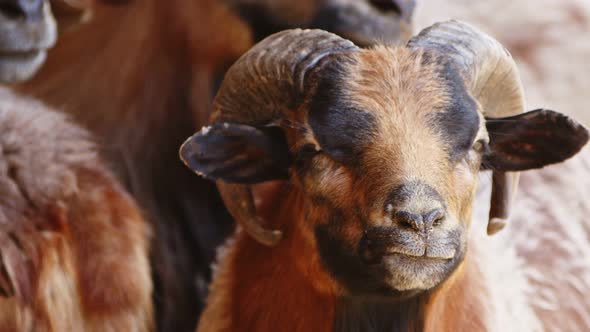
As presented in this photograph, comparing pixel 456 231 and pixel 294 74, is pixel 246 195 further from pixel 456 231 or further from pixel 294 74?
pixel 456 231

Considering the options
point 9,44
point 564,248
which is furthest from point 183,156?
point 564,248

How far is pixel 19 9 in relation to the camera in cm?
429

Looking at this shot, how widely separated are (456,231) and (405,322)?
0.42 meters

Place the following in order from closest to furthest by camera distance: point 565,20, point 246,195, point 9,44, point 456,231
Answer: point 456,231 < point 246,195 < point 9,44 < point 565,20

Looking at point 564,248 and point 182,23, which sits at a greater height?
point 182,23

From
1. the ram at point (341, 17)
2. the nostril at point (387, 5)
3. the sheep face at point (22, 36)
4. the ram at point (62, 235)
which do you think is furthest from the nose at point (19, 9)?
the nostril at point (387, 5)

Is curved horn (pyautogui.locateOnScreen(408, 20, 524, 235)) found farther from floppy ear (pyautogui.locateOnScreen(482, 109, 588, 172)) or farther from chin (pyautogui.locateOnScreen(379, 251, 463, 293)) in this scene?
chin (pyautogui.locateOnScreen(379, 251, 463, 293))

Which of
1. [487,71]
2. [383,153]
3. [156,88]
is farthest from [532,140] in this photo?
[156,88]

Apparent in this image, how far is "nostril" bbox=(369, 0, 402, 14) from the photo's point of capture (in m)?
4.58

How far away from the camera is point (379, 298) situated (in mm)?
3078

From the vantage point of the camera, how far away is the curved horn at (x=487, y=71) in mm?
3199

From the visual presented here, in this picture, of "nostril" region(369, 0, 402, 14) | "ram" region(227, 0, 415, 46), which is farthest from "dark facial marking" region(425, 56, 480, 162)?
"nostril" region(369, 0, 402, 14)

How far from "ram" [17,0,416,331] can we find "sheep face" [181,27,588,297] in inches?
78.4

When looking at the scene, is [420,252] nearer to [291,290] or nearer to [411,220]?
[411,220]
